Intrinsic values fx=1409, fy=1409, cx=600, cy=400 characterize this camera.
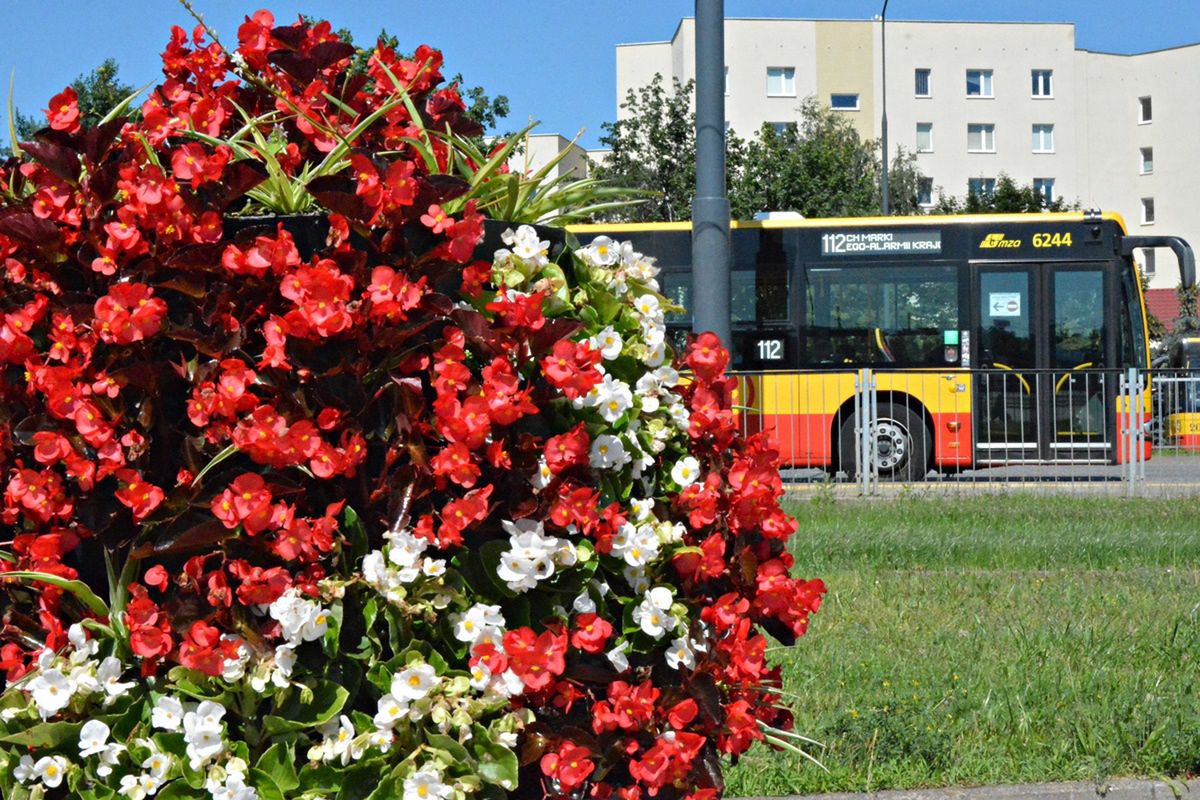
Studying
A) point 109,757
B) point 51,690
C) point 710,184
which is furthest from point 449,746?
point 710,184

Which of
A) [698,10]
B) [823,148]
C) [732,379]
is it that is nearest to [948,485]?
[698,10]

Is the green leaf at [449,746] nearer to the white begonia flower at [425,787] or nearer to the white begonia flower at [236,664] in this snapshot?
the white begonia flower at [425,787]

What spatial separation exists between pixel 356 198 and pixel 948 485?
12.2m

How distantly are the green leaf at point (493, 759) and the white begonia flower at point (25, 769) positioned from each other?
0.75 meters

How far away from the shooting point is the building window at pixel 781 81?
62188 millimetres

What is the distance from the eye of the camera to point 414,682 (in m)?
2.34

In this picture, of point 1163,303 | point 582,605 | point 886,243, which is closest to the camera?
point 582,605

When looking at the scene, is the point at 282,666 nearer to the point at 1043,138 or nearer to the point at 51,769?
the point at 51,769

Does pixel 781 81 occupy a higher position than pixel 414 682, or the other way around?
pixel 781 81

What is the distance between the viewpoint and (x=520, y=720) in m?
2.41

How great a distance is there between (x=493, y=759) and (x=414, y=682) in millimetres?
195

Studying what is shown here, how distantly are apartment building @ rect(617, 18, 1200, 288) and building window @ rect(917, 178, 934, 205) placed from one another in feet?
0.68

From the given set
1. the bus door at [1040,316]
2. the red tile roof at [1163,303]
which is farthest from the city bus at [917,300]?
the red tile roof at [1163,303]

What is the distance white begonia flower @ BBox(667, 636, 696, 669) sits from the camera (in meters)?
2.60
